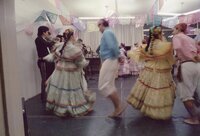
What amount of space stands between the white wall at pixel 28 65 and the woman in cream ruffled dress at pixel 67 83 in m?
1.03

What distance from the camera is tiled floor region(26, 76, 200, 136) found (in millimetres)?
2975

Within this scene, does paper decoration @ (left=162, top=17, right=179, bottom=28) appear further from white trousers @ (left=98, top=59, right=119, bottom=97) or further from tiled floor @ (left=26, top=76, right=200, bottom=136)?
white trousers @ (left=98, top=59, right=119, bottom=97)

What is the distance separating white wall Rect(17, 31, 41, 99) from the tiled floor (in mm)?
897

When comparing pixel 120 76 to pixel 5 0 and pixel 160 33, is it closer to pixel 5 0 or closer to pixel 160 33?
pixel 160 33

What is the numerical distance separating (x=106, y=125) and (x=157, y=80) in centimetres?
87

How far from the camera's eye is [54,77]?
3.72 meters

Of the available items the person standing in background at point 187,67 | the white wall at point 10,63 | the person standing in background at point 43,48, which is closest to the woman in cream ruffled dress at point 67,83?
the person standing in background at point 43,48

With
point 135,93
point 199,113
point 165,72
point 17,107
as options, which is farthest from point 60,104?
point 17,107

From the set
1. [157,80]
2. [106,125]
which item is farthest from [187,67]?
[106,125]

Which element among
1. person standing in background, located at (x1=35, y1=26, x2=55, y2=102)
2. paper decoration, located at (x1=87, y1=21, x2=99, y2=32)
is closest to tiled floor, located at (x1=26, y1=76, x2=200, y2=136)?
person standing in background, located at (x1=35, y1=26, x2=55, y2=102)

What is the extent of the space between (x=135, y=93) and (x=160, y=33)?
88cm

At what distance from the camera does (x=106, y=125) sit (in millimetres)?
3236

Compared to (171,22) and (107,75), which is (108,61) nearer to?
(107,75)

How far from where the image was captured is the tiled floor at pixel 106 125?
9.76 feet
